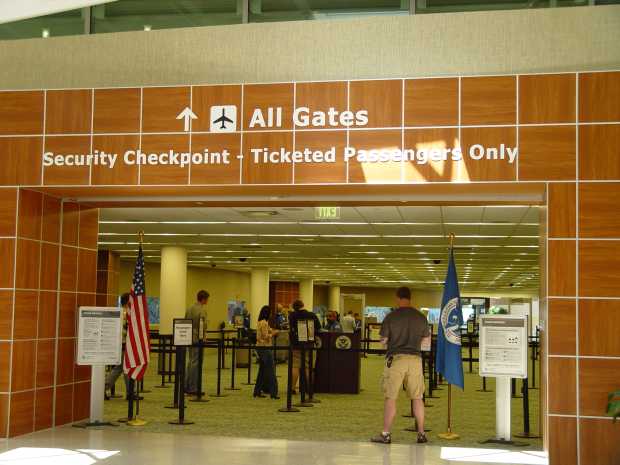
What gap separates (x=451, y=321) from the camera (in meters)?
10.0

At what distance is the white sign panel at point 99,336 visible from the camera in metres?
10.0

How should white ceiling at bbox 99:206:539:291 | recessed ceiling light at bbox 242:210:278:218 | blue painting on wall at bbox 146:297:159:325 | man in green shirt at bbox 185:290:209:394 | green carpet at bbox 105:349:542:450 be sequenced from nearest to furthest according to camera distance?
green carpet at bbox 105:349:542:450, man in green shirt at bbox 185:290:209:394, recessed ceiling light at bbox 242:210:278:218, white ceiling at bbox 99:206:539:291, blue painting on wall at bbox 146:297:159:325

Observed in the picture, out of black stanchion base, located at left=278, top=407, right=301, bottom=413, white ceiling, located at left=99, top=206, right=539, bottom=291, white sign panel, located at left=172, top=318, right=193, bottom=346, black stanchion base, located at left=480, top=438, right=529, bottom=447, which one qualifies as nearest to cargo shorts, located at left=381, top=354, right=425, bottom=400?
black stanchion base, located at left=480, top=438, right=529, bottom=447

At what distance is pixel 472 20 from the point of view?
885cm

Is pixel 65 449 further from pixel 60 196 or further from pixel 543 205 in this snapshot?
pixel 543 205

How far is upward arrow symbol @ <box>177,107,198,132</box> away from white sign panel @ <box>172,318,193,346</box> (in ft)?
10.3

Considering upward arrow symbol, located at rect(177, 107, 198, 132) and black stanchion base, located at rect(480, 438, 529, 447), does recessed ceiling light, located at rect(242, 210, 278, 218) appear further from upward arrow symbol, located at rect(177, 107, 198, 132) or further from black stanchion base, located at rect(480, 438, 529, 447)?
black stanchion base, located at rect(480, 438, 529, 447)

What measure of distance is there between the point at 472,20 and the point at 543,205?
6.89 ft

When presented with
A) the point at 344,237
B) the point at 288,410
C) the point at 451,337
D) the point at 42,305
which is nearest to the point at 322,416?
the point at 288,410

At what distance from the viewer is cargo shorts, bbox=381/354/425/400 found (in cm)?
932

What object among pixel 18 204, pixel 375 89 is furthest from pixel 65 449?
pixel 375 89

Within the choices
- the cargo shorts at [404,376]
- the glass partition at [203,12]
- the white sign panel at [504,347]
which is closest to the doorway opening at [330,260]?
the white sign panel at [504,347]

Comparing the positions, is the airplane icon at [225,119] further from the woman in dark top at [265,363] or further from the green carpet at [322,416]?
the woman in dark top at [265,363]

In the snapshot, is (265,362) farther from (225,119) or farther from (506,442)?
(225,119)
